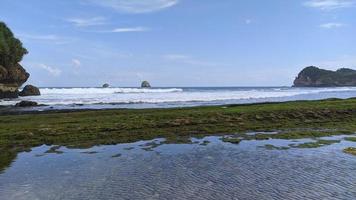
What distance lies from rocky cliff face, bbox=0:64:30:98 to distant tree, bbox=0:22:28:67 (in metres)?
1.65

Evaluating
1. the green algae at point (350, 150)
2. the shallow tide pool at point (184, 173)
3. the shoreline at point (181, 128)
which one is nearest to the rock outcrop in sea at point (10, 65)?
the shoreline at point (181, 128)

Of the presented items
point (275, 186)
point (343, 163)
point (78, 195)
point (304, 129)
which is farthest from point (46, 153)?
point (304, 129)

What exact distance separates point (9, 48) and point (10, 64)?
4.12 meters

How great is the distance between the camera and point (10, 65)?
315 feet

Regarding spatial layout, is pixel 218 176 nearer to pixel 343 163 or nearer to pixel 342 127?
pixel 343 163

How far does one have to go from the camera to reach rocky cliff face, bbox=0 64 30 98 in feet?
290

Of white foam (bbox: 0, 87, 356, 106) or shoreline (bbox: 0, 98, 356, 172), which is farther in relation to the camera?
white foam (bbox: 0, 87, 356, 106)

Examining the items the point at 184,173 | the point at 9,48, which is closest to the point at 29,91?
the point at 9,48

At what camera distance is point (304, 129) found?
1061 inches

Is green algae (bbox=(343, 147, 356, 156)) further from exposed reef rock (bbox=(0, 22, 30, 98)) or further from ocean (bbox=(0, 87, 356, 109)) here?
exposed reef rock (bbox=(0, 22, 30, 98))

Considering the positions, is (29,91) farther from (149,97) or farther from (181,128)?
(181,128)

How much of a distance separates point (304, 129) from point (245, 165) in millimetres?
11838

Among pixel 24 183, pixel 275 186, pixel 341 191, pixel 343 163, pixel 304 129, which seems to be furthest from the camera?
pixel 304 129

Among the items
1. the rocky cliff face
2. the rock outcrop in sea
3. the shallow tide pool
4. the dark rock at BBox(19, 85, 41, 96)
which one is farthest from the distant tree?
the shallow tide pool
